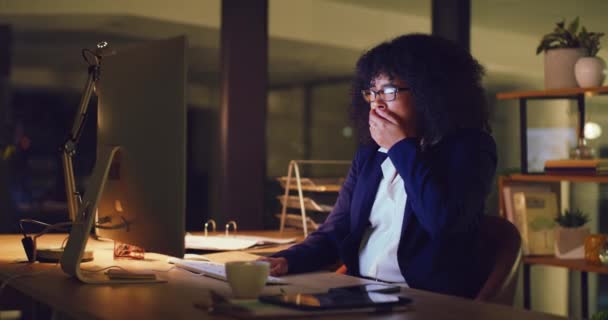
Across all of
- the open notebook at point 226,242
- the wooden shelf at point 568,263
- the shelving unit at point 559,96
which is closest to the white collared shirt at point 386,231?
the open notebook at point 226,242

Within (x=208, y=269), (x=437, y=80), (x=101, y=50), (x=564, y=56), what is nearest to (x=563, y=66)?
(x=564, y=56)

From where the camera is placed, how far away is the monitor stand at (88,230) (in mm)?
1713

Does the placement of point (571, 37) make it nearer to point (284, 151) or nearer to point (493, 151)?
point (284, 151)

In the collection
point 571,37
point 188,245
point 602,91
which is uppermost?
point 571,37

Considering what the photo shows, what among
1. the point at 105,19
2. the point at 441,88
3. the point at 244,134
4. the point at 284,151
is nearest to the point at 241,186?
the point at 244,134

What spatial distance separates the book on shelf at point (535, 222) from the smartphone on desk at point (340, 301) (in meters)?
2.43

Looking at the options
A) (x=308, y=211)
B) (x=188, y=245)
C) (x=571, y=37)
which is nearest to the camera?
(x=188, y=245)

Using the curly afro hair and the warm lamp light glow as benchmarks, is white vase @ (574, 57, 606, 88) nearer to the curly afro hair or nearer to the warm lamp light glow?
the warm lamp light glow

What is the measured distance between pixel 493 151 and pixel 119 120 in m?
0.88

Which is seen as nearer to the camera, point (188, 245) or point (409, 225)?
point (409, 225)

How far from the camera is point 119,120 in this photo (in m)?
1.85

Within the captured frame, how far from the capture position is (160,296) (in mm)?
1534

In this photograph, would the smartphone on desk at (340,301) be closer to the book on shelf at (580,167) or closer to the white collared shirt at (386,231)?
the white collared shirt at (386,231)

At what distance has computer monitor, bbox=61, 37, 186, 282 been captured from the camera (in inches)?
64.3
